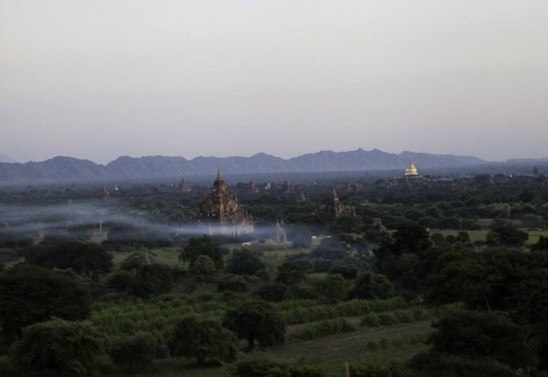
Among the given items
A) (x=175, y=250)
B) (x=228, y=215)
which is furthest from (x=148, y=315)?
(x=228, y=215)

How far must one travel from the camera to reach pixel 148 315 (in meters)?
33.4

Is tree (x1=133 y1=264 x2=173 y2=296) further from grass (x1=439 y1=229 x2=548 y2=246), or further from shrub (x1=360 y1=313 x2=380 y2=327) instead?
grass (x1=439 y1=229 x2=548 y2=246)

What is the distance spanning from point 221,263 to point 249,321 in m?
22.1

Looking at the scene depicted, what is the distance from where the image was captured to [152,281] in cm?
3944

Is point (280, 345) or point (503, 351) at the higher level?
point (503, 351)

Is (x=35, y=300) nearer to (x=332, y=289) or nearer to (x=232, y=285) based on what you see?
(x=232, y=285)

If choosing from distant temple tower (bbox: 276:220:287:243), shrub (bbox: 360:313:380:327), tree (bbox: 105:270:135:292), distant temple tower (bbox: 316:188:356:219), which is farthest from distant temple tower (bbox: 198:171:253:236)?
shrub (bbox: 360:313:380:327)

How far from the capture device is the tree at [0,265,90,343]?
1103 inches

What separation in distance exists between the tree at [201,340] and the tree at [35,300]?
193 inches

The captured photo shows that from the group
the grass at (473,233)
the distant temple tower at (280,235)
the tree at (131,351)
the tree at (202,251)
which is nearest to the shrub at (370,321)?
the tree at (131,351)

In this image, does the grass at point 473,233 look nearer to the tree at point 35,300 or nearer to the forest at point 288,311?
the forest at point 288,311

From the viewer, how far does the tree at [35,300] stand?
28.0 m

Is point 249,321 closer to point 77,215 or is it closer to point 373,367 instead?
point 373,367

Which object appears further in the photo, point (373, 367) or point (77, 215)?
point (77, 215)
